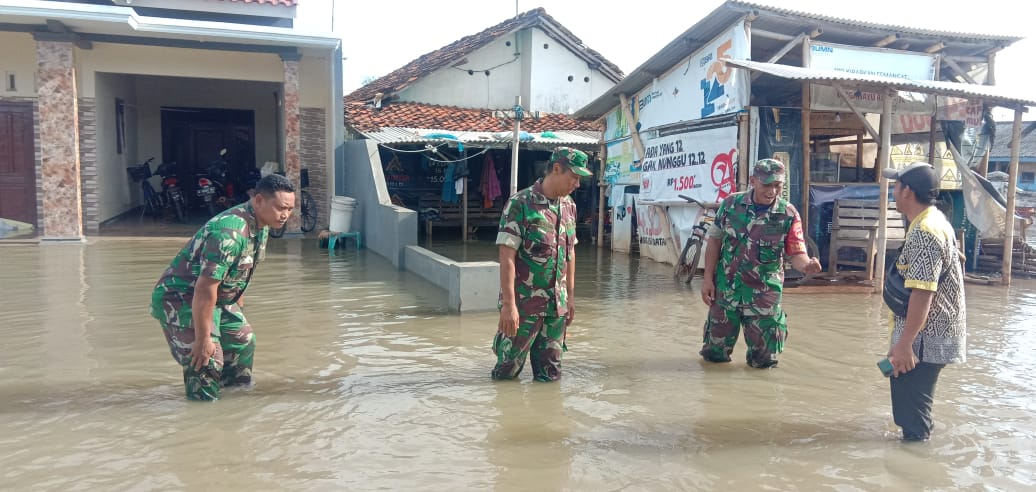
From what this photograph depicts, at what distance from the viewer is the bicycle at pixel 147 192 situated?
15453mm

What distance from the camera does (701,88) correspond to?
10.3m

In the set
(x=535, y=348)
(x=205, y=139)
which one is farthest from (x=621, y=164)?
(x=205, y=139)

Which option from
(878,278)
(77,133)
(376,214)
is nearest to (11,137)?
(77,133)

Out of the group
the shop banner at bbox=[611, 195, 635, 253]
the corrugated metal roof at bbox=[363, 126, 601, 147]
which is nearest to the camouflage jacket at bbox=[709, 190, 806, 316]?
the shop banner at bbox=[611, 195, 635, 253]

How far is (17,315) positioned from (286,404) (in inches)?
159

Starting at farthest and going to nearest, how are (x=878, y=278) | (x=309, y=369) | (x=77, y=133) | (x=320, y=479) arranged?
(x=77, y=133), (x=878, y=278), (x=309, y=369), (x=320, y=479)

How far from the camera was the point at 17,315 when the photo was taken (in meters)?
6.67

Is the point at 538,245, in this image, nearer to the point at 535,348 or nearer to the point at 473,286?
the point at 535,348

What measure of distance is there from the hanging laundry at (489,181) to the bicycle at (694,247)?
6.84 metres

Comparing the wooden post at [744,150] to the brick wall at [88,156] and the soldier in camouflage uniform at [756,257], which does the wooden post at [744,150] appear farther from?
the brick wall at [88,156]

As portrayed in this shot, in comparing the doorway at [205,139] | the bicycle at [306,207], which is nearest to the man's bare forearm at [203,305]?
the bicycle at [306,207]

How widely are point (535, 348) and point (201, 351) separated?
2.03 metres

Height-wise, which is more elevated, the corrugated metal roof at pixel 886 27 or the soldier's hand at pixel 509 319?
the corrugated metal roof at pixel 886 27

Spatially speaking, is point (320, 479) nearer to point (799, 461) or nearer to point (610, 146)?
point (799, 461)
